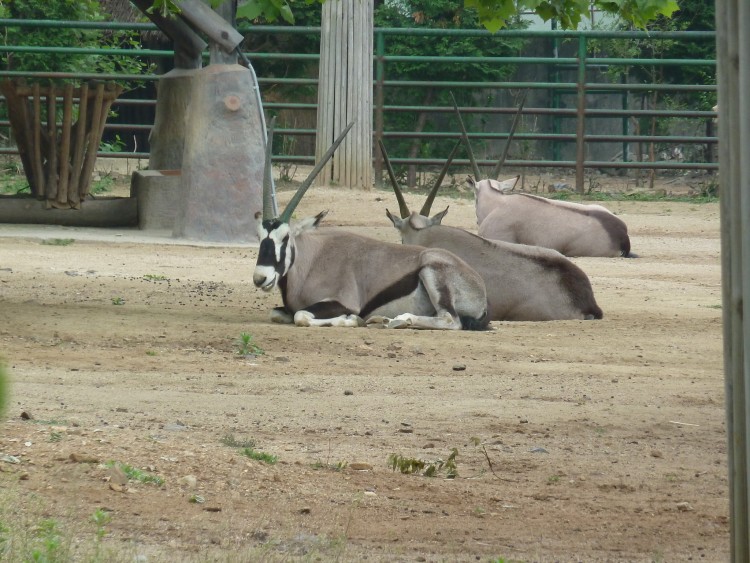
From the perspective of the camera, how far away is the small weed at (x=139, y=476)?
3.78m

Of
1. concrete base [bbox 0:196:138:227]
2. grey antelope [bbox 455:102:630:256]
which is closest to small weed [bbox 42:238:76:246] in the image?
concrete base [bbox 0:196:138:227]

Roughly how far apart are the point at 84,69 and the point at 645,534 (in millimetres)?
14665

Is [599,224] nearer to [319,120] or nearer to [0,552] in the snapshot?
[319,120]

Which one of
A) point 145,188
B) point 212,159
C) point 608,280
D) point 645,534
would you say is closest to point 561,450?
Answer: point 645,534

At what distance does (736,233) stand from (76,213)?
10.8 meters

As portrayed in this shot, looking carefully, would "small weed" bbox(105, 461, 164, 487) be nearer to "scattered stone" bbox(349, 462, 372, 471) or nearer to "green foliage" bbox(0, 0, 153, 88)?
"scattered stone" bbox(349, 462, 372, 471)

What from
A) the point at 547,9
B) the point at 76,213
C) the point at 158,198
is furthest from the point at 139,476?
the point at 76,213

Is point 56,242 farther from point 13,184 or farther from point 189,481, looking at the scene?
point 189,481

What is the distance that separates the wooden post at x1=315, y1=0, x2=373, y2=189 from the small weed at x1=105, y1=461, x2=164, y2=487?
11668 millimetres

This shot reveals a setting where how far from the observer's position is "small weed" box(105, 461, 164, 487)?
3.78 m

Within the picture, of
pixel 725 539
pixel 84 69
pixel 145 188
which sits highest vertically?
pixel 84 69

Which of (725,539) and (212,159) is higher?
(212,159)

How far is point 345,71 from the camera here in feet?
50.2

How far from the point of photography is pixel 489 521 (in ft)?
12.2
